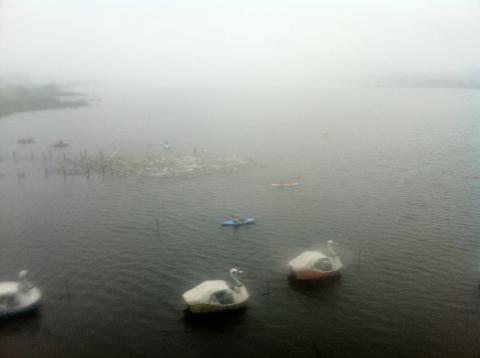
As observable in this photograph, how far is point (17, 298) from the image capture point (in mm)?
37906

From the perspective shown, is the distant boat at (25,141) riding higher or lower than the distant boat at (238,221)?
higher

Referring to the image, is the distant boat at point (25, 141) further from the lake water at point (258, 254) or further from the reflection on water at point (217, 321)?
the reflection on water at point (217, 321)

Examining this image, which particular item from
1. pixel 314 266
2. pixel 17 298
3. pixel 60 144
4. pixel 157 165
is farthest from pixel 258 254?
pixel 60 144

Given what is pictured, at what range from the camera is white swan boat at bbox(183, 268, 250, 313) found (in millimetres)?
37594

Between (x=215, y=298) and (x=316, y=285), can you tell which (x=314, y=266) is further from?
(x=215, y=298)

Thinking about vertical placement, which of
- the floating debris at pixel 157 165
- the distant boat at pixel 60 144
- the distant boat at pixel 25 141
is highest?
the distant boat at pixel 25 141

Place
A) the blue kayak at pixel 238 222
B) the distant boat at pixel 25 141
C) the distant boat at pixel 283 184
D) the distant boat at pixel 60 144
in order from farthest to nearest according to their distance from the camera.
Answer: the distant boat at pixel 25 141 < the distant boat at pixel 60 144 < the distant boat at pixel 283 184 < the blue kayak at pixel 238 222

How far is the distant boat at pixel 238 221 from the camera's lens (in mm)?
58866

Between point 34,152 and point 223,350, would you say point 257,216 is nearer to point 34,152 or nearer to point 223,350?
point 223,350

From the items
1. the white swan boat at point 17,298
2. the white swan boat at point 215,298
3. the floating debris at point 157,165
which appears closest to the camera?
the white swan boat at point 17,298

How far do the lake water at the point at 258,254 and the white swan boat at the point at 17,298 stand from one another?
89 cm

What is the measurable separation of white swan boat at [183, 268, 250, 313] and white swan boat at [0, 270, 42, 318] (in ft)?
44.5

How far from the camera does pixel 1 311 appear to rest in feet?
120

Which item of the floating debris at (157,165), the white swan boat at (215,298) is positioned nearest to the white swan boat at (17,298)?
the white swan boat at (215,298)
